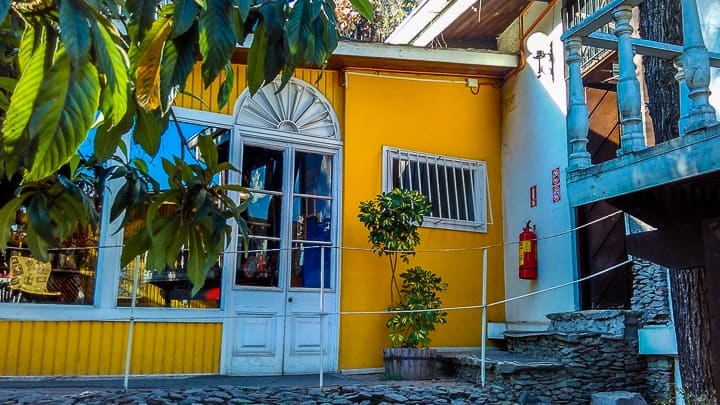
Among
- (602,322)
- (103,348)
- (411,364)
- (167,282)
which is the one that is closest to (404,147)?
(411,364)

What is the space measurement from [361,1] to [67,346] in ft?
14.2

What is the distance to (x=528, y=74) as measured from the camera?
6.62 meters

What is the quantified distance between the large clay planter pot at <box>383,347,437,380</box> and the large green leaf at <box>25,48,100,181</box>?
15.7 ft

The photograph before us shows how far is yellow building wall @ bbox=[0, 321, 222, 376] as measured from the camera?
15.7 feet

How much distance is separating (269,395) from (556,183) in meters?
3.35

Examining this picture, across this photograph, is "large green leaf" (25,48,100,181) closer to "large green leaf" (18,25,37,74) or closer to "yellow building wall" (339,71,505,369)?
"large green leaf" (18,25,37,74)

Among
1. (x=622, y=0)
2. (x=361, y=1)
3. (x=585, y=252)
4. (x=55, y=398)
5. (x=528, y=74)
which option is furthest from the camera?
(x=528, y=74)

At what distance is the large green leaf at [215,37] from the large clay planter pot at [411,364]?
4.55 meters

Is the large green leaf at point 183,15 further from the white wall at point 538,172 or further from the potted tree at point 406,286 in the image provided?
the white wall at point 538,172

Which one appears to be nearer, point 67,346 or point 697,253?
point 697,253

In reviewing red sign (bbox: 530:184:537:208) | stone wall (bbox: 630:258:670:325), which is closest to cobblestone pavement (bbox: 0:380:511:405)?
stone wall (bbox: 630:258:670:325)

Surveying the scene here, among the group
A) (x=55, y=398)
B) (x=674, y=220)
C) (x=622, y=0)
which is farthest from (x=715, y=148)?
(x=55, y=398)

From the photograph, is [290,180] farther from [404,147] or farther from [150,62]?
[150,62]

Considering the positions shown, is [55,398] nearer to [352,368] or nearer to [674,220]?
[352,368]
